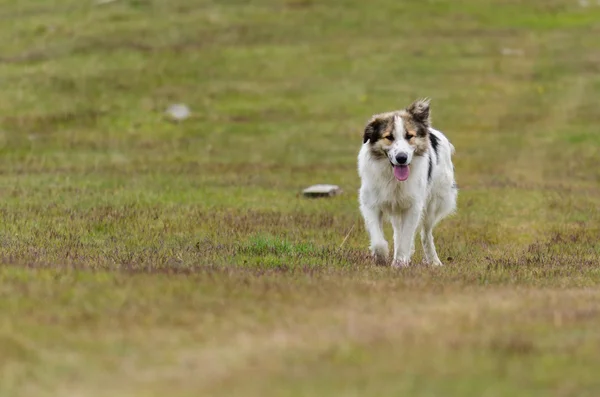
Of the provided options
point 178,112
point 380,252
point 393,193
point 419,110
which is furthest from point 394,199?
point 178,112

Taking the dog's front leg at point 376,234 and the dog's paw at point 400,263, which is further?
the dog's front leg at point 376,234

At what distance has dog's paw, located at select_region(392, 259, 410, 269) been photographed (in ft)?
43.8

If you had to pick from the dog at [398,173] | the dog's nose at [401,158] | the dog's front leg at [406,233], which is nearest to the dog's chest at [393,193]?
the dog at [398,173]

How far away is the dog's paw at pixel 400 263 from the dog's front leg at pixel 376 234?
6.4 inches

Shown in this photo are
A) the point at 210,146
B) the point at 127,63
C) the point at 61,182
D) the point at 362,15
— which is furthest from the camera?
the point at 362,15

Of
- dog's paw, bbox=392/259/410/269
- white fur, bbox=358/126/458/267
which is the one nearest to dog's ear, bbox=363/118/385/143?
white fur, bbox=358/126/458/267

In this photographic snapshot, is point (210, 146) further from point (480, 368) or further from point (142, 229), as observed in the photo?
point (480, 368)

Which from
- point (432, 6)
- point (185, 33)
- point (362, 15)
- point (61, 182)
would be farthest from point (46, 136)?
point (432, 6)

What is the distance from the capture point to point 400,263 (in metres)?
14.0

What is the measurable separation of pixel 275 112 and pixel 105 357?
29541 mm

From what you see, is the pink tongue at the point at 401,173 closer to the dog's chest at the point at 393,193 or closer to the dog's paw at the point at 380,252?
the dog's chest at the point at 393,193

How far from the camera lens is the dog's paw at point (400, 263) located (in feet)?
43.8

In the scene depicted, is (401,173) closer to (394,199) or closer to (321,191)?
(394,199)

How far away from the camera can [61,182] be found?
25.4 metres
